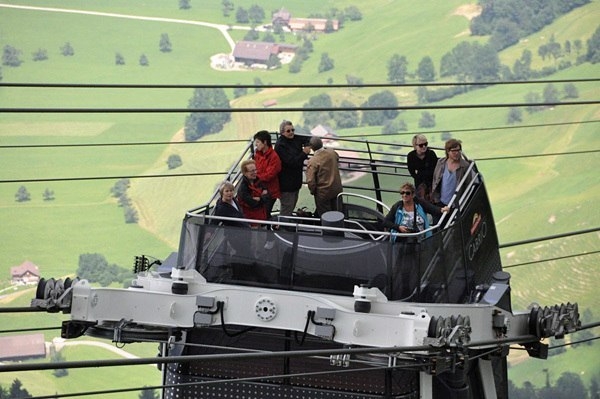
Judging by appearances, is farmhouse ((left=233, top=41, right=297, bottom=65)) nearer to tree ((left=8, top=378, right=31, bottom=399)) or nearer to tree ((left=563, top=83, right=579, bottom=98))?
tree ((left=563, top=83, right=579, bottom=98))

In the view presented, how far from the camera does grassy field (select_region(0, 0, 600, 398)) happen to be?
435ft

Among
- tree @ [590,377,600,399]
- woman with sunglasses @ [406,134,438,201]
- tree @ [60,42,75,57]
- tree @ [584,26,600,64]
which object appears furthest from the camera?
tree @ [60,42,75,57]

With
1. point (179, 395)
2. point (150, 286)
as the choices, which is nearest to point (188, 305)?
point (150, 286)

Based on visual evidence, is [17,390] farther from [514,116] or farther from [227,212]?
[227,212]

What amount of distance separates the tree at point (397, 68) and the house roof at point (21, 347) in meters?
45.2

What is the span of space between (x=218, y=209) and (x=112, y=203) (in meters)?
125

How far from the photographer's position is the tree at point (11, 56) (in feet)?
534

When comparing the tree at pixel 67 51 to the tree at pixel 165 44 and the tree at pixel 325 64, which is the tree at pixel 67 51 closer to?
the tree at pixel 165 44

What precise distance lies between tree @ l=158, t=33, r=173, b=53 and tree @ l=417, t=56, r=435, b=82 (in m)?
22.4

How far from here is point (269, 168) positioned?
856 inches

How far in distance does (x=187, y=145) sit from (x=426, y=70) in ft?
72.0

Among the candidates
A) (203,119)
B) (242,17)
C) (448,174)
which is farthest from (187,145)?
(448,174)

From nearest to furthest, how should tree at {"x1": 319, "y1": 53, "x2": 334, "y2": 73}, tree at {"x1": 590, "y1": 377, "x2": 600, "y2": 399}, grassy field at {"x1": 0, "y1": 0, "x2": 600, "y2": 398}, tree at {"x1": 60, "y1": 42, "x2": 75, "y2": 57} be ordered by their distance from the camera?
tree at {"x1": 590, "y1": 377, "x2": 600, "y2": 399}, grassy field at {"x1": 0, "y1": 0, "x2": 600, "y2": 398}, tree at {"x1": 60, "y1": 42, "x2": 75, "y2": 57}, tree at {"x1": 319, "y1": 53, "x2": 334, "y2": 73}

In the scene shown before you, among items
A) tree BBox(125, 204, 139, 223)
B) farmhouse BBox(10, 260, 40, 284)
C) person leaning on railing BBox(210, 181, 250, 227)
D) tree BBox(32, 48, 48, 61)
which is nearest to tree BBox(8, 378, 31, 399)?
farmhouse BBox(10, 260, 40, 284)
